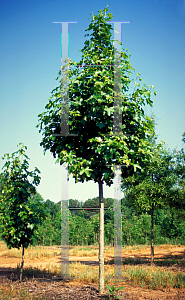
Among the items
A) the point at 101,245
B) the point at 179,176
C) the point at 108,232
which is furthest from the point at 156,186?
the point at 108,232

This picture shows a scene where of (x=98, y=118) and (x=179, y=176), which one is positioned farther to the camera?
(x=179, y=176)

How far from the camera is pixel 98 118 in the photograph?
20.1ft

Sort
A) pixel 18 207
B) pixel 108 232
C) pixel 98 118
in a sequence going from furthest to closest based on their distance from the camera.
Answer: pixel 108 232 → pixel 18 207 → pixel 98 118

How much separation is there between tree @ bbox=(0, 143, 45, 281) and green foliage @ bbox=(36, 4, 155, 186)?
1916 mm

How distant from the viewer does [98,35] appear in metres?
6.76

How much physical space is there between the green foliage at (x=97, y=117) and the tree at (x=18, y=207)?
1916 millimetres

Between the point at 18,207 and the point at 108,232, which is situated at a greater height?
the point at 18,207

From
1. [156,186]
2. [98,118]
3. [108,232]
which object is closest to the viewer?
[98,118]

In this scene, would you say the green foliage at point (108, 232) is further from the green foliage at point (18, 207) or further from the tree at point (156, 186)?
the green foliage at point (18, 207)

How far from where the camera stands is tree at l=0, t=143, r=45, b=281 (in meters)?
7.70

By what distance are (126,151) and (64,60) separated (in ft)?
9.75

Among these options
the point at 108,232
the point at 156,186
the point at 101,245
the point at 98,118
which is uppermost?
the point at 98,118

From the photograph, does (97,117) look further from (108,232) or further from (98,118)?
(108,232)

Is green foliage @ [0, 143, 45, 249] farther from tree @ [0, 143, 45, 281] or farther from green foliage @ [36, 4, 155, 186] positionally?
green foliage @ [36, 4, 155, 186]
